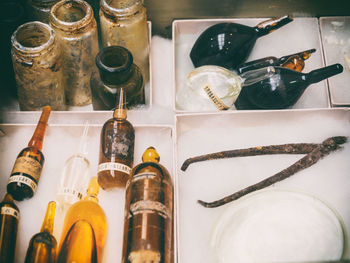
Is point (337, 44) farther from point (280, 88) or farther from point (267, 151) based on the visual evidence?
point (267, 151)

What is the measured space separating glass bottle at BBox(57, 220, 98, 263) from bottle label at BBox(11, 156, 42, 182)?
151mm

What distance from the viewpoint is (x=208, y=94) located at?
738 millimetres

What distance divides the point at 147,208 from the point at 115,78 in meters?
0.30

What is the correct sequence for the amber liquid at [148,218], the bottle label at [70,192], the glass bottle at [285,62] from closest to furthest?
the amber liquid at [148,218]
the bottle label at [70,192]
the glass bottle at [285,62]

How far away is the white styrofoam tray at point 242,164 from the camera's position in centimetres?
66

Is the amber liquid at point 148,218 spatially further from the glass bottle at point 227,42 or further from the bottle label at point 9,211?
the glass bottle at point 227,42

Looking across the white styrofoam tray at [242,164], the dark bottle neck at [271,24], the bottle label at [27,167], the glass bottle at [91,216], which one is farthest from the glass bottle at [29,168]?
the dark bottle neck at [271,24]

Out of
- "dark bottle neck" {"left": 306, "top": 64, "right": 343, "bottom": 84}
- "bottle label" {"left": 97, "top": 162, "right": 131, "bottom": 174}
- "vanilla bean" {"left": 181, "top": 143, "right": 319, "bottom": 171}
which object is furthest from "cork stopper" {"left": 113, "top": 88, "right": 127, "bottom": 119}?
"dark bottle neck" {"left": 306, "top": 64, "right": 343, "bottom": 84}

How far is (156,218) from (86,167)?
244 millimetres

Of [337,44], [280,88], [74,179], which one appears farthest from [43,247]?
[337,44]

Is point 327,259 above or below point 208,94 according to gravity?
below

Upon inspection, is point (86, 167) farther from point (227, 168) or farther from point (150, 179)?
point (227, 168)

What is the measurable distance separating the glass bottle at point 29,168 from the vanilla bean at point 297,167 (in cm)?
37

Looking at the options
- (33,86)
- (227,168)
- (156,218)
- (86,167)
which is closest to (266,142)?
(227,168)
